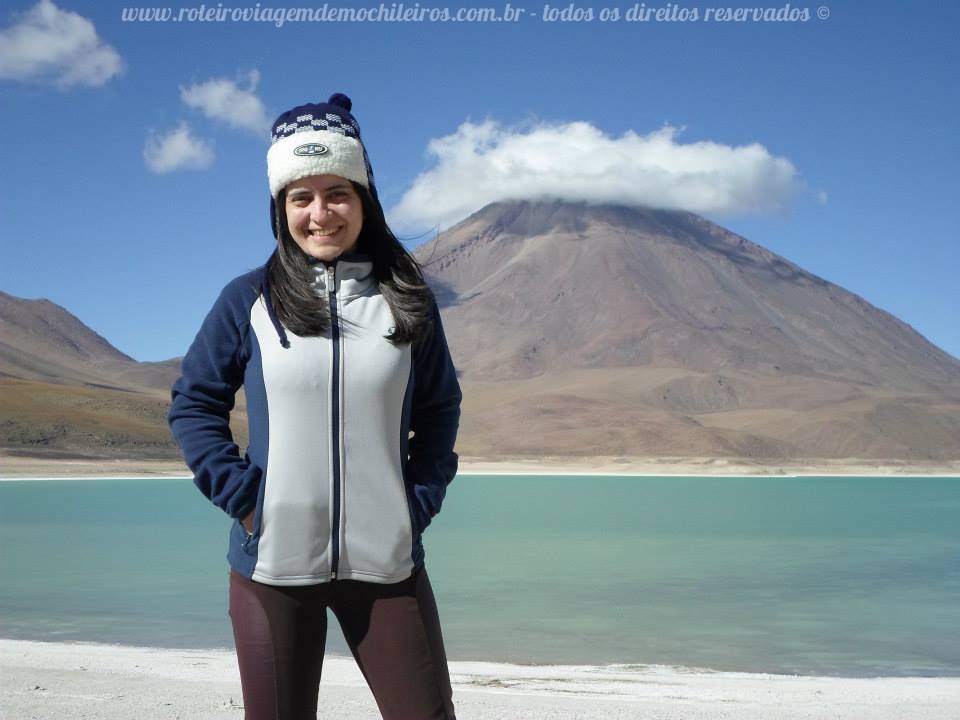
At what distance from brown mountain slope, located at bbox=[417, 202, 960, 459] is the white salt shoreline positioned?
71.6 meters

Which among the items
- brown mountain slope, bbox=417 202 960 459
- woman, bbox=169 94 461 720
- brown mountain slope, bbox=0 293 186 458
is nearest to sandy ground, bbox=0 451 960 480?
brown mountain slope, bbox=0 293 186 458

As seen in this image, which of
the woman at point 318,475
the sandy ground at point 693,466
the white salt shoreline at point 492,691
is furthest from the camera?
the sandy ground at point 693,466

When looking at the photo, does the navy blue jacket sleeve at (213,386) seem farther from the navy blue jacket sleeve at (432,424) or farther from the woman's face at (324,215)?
the navy blue jacket sleeve at (432,424)

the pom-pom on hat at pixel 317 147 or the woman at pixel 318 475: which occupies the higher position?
the pom-pom on hat at pixel 317 147

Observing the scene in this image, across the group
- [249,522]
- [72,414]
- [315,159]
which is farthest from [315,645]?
[72,414]

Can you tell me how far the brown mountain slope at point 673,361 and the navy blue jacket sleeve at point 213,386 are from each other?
3032 inches

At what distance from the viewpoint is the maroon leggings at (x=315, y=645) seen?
2236 mm

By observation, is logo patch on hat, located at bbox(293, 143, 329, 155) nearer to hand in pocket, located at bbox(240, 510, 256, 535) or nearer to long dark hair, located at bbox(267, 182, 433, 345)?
long dark hair, located at bbox(267, 182, 433, 345)

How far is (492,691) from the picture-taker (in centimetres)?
670

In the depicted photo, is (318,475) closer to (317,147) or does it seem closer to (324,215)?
(324,215)

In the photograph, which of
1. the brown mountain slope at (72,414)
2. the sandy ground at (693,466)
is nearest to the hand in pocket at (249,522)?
the sandy ground at (693,466)

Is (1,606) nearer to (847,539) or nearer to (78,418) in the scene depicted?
(847,539)

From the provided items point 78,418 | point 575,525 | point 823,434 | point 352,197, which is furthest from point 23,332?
point 352,197

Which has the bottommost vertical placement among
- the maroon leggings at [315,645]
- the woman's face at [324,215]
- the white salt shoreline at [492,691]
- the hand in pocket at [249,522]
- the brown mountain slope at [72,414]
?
the white salt shoreline at [492,691]
